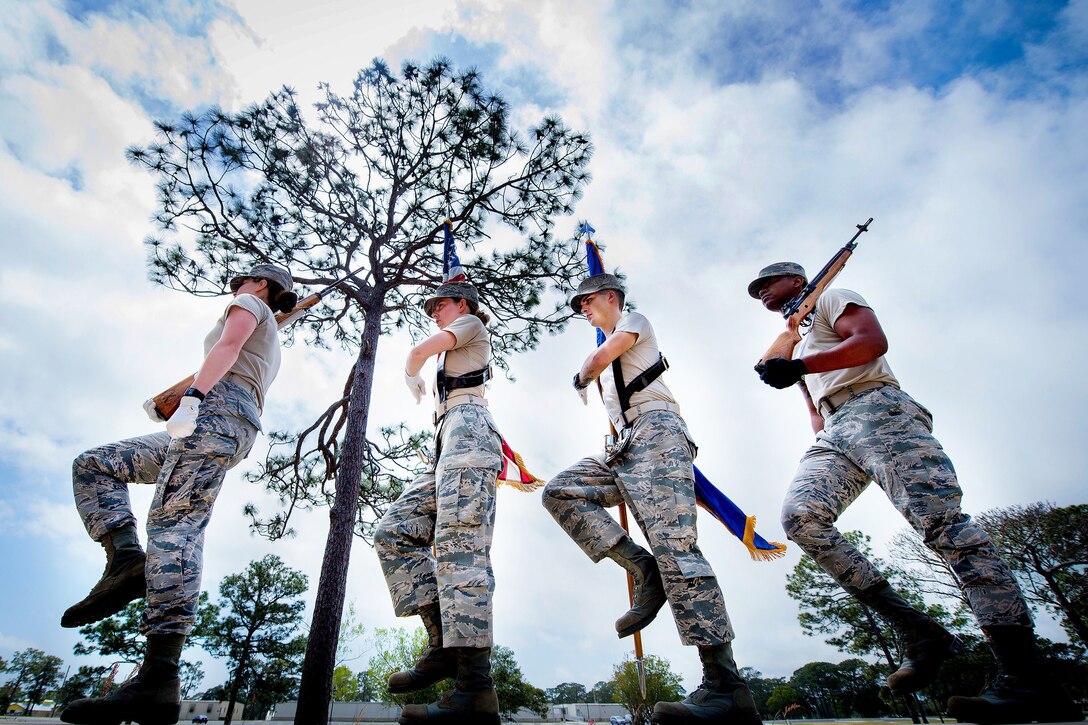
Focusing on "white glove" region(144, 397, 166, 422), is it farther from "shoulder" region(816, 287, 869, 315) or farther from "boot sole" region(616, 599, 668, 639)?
"shoulder" region(816, 287, 869, 315)

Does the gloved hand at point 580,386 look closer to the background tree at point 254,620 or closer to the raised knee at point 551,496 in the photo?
the raised knee at point 551,496

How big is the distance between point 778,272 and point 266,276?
10.1ft

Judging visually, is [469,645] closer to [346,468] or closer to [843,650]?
[346,468]

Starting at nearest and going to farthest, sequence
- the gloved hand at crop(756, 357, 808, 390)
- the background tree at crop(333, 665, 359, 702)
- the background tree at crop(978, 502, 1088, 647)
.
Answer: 1. the gloved hand at crop(756, 357, 808, 390)
2. the background tree at crop(978, 502, 1088, 647)
3. the background tree at crop(333, 665, 359, 702)

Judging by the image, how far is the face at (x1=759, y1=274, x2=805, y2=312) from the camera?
10.7 feet

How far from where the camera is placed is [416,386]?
296cm

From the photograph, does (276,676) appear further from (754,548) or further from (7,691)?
(754,548)

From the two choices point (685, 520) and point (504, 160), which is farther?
point (504, 160)

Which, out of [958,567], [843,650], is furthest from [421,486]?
[843,650]

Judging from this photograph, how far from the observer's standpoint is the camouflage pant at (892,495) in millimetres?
2098

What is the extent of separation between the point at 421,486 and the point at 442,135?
6.08 meters

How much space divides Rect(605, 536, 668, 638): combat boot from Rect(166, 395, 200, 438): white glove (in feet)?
6.64

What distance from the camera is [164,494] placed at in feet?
7.56

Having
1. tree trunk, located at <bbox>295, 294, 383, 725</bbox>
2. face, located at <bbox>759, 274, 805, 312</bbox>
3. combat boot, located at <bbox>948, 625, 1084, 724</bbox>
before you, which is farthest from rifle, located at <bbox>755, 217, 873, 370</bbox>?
tree trunk, located at <bbox>295, 294, 383, 725</bbox>
